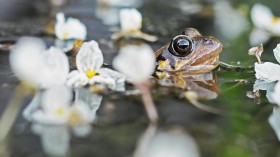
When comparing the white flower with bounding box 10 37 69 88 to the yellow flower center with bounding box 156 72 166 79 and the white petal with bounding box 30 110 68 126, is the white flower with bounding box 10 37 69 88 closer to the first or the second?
the white petal with bounding box 30 110 68 126

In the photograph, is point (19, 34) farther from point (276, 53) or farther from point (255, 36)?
point (276, 53)

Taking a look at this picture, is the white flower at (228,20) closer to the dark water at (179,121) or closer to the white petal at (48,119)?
the dark water at (179,121)

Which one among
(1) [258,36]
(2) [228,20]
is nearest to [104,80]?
(1) [258,36]

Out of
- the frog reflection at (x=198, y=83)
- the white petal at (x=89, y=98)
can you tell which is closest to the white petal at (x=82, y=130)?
the white petal at (x=89, y=98)

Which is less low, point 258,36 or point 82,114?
point 82,114

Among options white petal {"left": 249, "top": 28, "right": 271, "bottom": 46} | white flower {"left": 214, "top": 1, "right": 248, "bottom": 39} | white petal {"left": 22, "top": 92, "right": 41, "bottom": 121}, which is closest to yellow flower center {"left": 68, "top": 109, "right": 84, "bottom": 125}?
white petal {"left": 22, "top": 92, "right": 41, "bottom": 121}

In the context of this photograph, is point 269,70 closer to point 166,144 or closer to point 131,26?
point 166,144

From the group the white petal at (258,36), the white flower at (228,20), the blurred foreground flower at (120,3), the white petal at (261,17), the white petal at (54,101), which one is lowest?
the white flower at (228,20)

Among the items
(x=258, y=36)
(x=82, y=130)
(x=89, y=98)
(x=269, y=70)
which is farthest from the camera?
(x=258, y=36)
